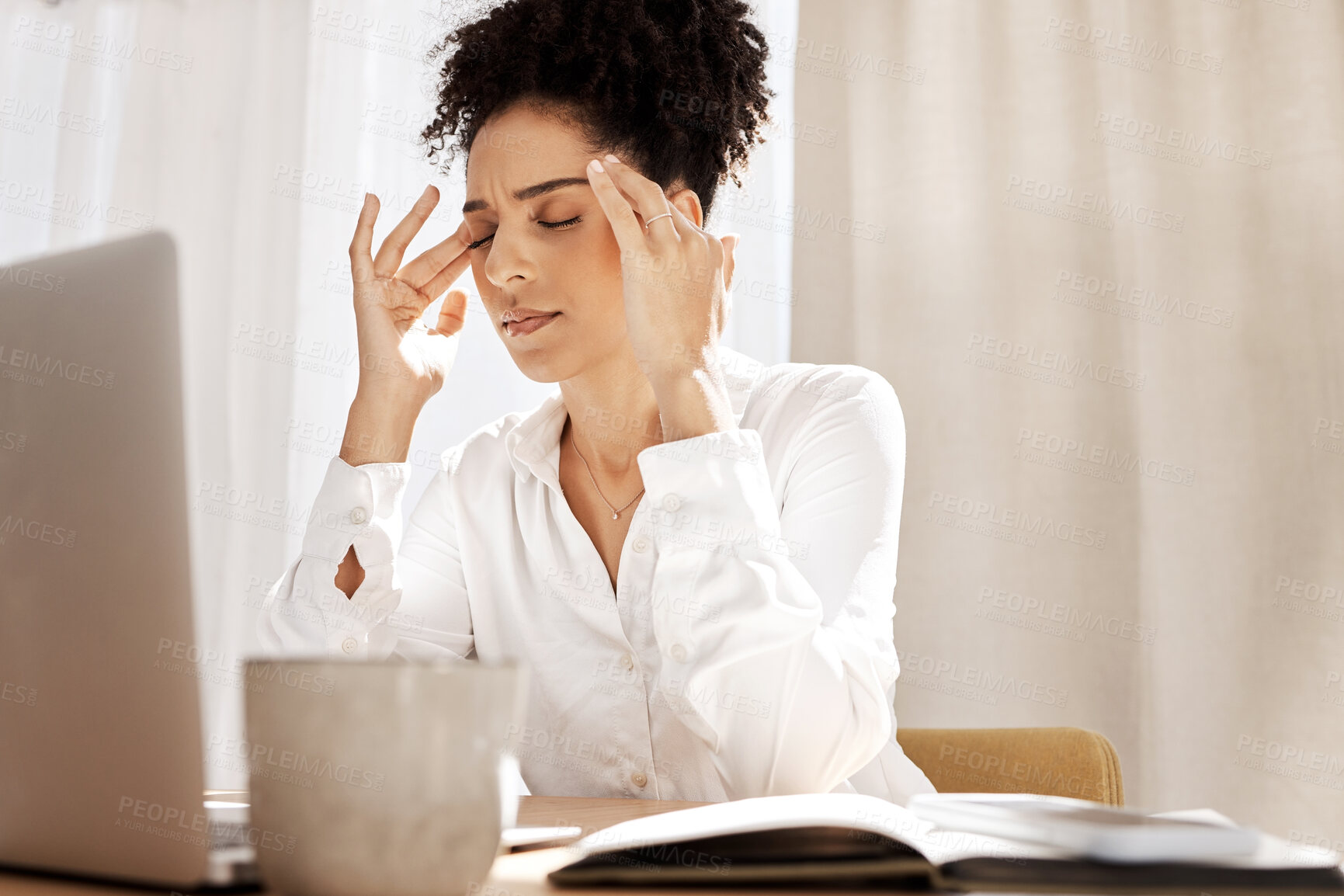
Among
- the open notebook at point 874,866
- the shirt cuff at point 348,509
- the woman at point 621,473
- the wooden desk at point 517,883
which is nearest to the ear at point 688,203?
the woman at point 621,473

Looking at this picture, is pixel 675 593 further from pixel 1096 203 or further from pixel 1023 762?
pixel 1096 203

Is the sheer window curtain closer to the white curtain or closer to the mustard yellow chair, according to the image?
the white curtain

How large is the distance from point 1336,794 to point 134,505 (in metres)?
2.12

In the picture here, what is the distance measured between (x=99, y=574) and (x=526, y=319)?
0.92m

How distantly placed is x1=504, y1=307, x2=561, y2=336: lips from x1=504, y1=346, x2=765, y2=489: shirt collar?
0.58 feet

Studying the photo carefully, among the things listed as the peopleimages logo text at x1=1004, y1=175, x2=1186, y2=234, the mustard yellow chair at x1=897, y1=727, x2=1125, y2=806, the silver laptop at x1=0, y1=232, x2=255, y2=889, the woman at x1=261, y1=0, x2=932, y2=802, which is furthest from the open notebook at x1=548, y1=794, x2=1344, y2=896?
the peopleimages logo text at x1=1004, y1=175, x2=1186, y2=234

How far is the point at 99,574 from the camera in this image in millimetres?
369

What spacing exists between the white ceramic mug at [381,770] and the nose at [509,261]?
94cm

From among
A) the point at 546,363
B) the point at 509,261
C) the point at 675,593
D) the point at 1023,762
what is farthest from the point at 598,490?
the point at 1023,762

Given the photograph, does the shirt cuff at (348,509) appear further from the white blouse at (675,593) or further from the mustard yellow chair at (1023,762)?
the mustard yellow chair at (1023,762)

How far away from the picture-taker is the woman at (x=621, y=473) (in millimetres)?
939

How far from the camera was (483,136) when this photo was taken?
1317 mm

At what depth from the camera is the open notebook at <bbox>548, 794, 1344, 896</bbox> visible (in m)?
0.39

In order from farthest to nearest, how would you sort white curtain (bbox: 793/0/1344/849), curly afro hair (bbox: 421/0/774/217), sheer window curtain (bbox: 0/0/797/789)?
sheer window curtain (bbox: 0/0/797/789)
white curtain (bbox: 793/0/1344/849)
curly afro hair (bbox: 421/0/774/217)
